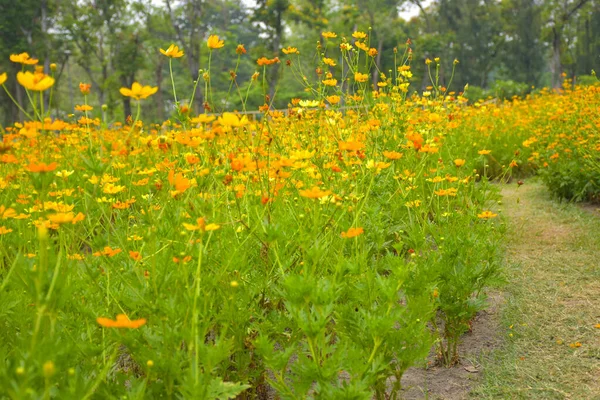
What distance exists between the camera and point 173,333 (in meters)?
1.29

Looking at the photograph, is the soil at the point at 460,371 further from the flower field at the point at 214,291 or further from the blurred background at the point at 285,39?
the blurred background at the point at 285,39

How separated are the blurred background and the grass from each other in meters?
13.4

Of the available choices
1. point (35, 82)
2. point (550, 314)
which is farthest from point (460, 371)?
point (35, 82)

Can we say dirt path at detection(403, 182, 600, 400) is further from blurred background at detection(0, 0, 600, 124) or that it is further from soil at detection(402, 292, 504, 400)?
blurred background at detection(0, 0, 600, 124)

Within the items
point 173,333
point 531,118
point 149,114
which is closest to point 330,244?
point 173,333

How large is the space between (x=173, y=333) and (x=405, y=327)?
74 cm

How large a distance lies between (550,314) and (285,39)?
24.6 metres

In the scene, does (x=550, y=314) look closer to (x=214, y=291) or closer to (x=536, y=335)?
(x=536, y=335)

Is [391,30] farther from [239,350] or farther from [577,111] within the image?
[239,350]

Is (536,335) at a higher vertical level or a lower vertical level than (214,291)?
lower

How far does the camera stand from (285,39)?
25.6 m

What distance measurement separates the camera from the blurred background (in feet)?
64.7

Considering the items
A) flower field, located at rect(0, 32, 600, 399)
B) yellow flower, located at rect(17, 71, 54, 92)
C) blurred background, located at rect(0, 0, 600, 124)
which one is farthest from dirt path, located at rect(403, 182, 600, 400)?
blurred background, located at rect(0, 0, 600, 124)

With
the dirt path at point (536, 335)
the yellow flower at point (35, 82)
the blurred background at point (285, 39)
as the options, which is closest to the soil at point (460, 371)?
the dirt path at point (536, 335)
